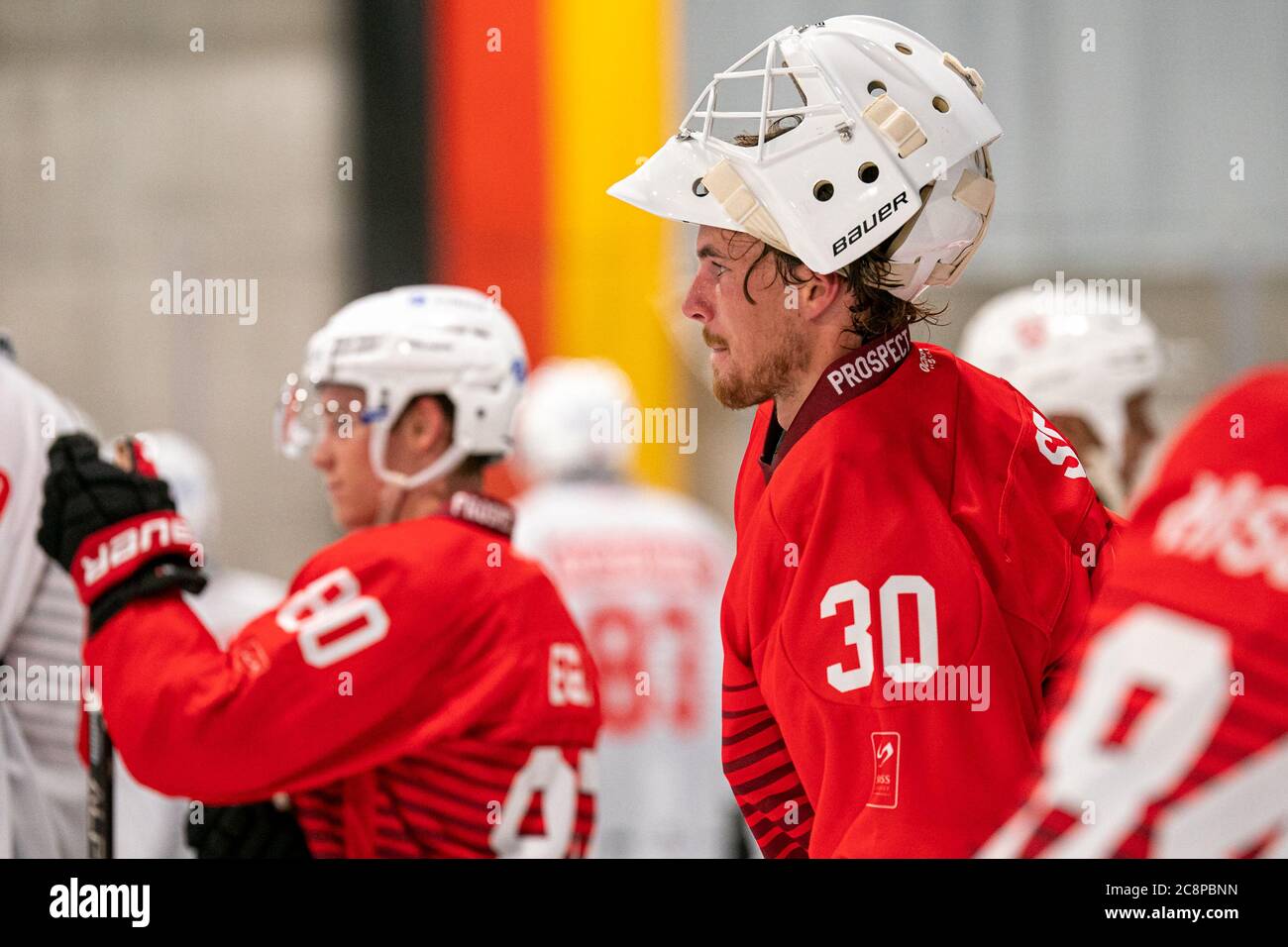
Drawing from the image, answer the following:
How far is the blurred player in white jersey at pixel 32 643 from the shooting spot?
9.50 ft

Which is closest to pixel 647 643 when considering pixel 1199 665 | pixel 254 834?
pixel 254 834

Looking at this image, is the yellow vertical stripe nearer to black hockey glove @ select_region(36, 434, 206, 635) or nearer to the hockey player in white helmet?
the hockey player in white helmet

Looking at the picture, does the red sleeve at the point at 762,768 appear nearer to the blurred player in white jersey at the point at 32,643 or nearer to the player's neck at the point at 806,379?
the player's neck at the point at 806,379

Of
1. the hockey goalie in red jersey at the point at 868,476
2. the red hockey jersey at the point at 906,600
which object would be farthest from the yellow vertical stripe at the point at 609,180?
the red hockey jersey at the point at 906,600

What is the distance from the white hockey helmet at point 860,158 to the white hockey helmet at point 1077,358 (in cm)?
151

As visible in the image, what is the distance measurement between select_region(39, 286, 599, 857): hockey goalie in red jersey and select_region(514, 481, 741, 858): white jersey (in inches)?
89.8

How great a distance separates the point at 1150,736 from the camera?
1.19 meters

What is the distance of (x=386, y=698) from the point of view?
2744 mm

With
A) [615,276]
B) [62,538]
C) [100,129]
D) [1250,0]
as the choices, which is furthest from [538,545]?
[100,129]

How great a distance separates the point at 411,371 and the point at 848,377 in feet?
3.75

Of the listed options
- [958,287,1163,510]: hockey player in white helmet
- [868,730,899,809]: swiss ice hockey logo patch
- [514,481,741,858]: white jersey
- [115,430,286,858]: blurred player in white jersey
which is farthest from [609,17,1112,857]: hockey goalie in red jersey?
[514,481,741,858]: white jersey

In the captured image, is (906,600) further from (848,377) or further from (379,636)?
(379,636)
